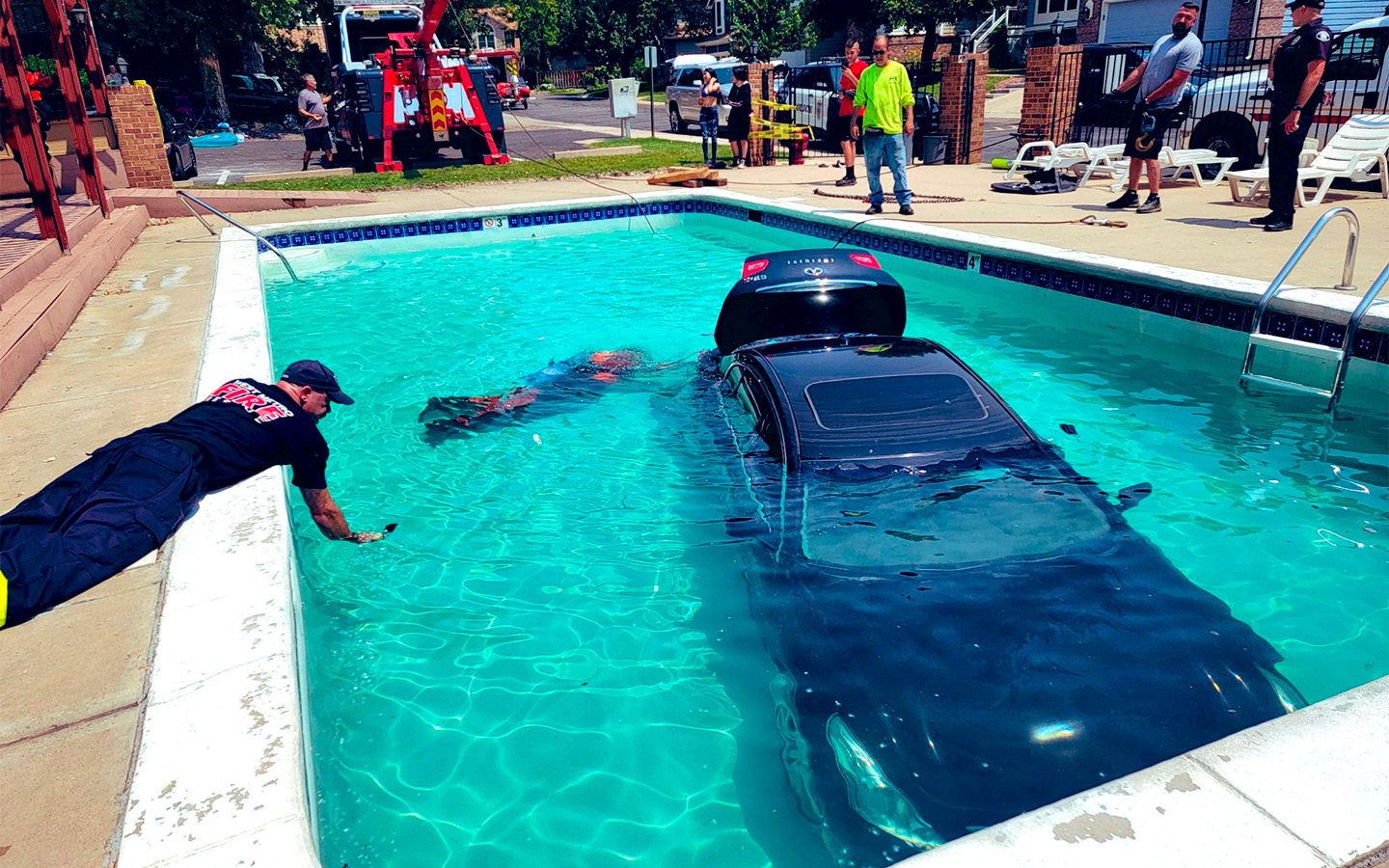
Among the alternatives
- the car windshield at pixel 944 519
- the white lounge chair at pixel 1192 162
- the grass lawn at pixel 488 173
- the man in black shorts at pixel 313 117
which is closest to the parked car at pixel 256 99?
the man in black shorts at pixel 313 117

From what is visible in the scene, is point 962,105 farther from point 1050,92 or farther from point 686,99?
point 686,99

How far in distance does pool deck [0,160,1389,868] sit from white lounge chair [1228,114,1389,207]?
10.5 inches

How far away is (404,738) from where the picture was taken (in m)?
3.23

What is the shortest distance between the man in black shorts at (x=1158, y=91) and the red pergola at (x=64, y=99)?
1138 cm

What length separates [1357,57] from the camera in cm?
1230

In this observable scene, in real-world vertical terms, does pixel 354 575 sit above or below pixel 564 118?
below

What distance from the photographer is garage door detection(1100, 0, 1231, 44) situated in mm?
32419

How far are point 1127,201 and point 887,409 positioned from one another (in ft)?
27.9

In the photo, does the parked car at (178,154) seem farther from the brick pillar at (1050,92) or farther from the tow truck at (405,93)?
the brick pillar at (1050,92)

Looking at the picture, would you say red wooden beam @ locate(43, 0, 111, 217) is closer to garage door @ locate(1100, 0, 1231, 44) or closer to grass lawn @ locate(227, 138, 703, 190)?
grass lawn @ locate(227, 138, 703, 190)

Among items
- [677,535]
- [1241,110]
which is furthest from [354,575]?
[1241,110]

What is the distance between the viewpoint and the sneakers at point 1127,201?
10.6 metres

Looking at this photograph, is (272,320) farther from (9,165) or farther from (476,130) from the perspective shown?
(476,130)

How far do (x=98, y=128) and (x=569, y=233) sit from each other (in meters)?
7.56
